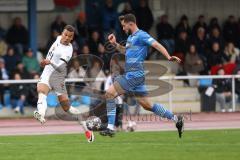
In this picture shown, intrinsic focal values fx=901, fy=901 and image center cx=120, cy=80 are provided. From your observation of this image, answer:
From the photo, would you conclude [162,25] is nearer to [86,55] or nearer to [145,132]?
[86,55]

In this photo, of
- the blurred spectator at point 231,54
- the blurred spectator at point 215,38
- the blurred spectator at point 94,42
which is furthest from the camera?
the blurred spectator at point 215,38

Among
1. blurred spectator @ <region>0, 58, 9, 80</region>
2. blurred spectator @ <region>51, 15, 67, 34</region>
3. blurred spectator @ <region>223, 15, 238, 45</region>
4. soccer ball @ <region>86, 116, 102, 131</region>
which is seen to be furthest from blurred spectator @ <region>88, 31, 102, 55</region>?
soccer ball @ <region>86, 116, 102, 131</region>

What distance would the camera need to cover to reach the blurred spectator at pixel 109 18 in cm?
2983

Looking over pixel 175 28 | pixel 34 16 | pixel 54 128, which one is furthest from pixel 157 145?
pixel 175 28

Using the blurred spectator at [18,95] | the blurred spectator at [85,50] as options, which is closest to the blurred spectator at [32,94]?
the blurred spectator at [18,95]

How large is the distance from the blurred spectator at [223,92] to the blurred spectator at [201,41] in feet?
9.36

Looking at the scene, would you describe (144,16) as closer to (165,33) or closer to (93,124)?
(165,33)

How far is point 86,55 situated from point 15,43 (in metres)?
2.91

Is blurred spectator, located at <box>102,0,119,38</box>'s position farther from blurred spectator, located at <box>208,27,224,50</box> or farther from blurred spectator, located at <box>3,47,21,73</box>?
blurred spectator, located at <box>3,47,21,73</box>

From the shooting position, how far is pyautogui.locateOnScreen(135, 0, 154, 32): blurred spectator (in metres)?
29.6

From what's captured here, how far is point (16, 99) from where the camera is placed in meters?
25.7

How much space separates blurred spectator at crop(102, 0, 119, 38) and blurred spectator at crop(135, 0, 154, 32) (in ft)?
2.63

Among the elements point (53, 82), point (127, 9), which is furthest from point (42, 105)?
point (127, 9)

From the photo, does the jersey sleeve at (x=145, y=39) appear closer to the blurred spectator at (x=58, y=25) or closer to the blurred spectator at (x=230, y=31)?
the blurred spectator at (x=58, y=25)
